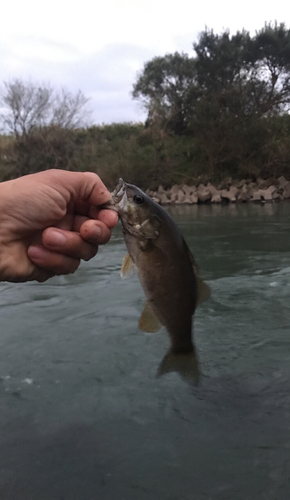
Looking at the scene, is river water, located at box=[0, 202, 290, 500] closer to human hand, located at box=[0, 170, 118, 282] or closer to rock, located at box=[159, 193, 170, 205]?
human hand, located at box=[0, 170, 118, 282]

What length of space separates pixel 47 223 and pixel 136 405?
1.67m

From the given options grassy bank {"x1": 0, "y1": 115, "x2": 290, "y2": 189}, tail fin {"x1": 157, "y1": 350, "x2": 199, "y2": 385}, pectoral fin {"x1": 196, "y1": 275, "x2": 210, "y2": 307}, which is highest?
grassy bank {"x1": 0, "y1": 115, "x2": 290, "y2": 189}

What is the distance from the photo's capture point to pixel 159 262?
2371 mm

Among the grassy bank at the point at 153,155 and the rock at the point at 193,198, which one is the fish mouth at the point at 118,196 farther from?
the grassy bank at the point at 153,155

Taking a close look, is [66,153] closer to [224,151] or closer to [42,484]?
[224,151]

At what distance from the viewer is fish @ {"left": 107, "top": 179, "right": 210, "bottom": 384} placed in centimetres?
233

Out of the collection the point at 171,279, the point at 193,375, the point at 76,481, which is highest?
the point at 171,279

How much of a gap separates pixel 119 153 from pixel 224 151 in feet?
24.7

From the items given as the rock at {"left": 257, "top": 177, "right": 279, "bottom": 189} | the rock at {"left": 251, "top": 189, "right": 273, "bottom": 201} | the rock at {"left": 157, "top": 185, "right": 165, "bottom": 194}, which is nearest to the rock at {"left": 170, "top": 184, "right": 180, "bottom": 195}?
the rock at {"left": 157, "top": 185, "right": 165, "bottom": 194}

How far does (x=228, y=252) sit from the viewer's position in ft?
30.3

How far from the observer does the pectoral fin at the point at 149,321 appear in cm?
251

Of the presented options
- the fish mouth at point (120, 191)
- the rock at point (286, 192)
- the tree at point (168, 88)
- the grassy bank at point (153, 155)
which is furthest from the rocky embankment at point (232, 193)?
the fish mouth at point (120, 191)

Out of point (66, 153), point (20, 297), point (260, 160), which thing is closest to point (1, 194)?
point (20, 297)

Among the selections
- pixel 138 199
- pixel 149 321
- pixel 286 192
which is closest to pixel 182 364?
pixel 149 321
